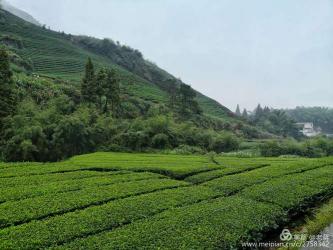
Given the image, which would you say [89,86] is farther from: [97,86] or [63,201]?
[63,201]

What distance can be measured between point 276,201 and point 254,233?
16.2ft

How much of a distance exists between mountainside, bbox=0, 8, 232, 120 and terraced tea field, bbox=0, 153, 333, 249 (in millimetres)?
68650

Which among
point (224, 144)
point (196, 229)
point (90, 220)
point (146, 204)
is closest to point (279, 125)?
point (224, 144)

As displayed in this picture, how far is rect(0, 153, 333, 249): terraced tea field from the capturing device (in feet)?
45.6

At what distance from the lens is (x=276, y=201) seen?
2017cm

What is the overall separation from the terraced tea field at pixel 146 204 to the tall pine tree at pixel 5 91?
15.5 m

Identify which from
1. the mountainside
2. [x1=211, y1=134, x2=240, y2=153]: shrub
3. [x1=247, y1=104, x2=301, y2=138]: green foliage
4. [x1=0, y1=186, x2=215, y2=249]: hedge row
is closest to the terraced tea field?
[x1=0, y1=186, x2=215, y2=249]: hedge row

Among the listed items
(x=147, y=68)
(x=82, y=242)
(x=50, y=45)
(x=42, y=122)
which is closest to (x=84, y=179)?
(x=82, y=242)

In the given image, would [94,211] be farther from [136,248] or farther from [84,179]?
[84,179]

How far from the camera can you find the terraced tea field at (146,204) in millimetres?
13898

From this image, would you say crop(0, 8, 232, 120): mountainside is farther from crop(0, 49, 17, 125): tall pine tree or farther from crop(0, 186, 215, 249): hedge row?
crop(0, 186, 215, 249): hedge row

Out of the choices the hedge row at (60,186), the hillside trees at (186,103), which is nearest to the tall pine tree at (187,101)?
the hillside trees at (186,103)

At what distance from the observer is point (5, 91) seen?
4338cm

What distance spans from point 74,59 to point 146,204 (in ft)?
373
